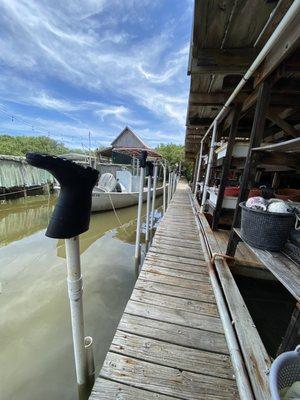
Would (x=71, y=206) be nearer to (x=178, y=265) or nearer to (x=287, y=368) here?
(x=287, y=368)

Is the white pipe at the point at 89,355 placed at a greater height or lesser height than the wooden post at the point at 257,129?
lesser

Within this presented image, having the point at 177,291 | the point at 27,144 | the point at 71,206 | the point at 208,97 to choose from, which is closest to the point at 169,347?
the point at 177,291

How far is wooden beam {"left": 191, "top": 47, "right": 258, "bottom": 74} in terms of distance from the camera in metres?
2.20

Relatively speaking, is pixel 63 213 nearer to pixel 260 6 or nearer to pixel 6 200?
pixel 260 6

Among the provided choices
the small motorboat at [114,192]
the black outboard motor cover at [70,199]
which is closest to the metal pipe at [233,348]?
the black outboard motor cover at [70,199]

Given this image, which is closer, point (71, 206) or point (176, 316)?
point (71, 206)

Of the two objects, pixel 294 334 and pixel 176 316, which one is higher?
pixel 294 334

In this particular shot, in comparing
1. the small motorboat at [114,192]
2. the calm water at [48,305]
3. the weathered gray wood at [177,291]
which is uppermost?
the weathered gray wood at [177,291]

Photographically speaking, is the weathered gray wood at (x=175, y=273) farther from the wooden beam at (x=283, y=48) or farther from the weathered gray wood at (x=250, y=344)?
the wooden beam at (x=283, y=48)

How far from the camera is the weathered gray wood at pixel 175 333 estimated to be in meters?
1.37

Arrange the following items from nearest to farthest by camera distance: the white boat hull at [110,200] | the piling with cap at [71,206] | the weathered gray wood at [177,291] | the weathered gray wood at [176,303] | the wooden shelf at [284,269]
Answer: the piling with cap at [71,206], the wooden shelf at [284,269], the weathered gray wood at [176,303], the weathered gray wood at [177,291], the white boat hull at [110,200]

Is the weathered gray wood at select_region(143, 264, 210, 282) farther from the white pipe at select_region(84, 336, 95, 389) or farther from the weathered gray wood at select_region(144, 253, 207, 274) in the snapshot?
the white pipe at select_region(84, 336, 95, 389)

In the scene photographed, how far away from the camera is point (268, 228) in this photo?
1638 mm

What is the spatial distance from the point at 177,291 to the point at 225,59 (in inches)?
97.3
